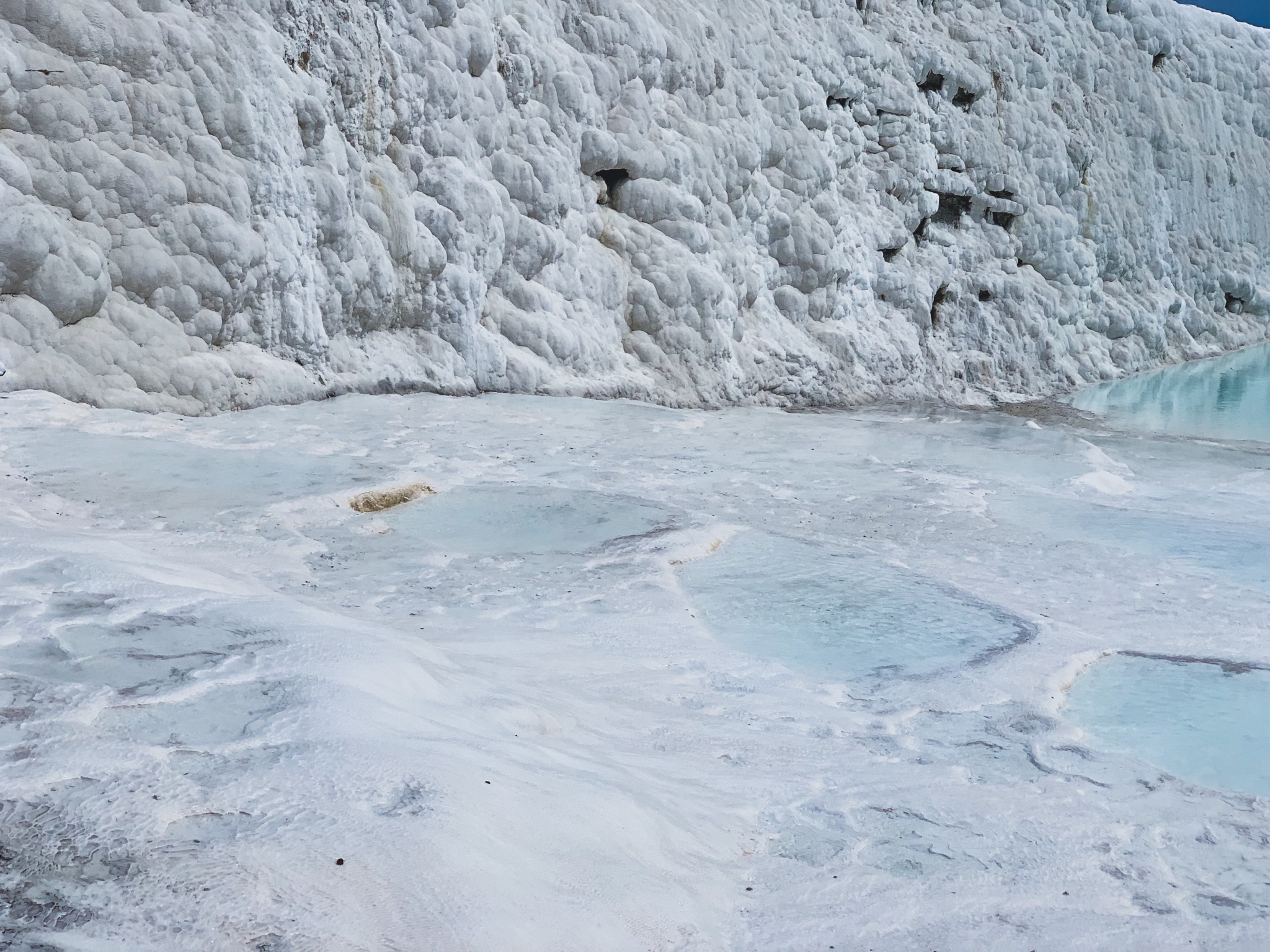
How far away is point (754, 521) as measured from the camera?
5.14 m

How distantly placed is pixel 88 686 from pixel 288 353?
4655mm

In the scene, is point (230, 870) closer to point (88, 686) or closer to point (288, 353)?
point (88, 686)

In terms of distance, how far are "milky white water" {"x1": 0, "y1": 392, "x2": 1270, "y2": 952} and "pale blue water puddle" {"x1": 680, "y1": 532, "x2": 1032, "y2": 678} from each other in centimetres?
2

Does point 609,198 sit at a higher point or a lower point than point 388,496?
higher

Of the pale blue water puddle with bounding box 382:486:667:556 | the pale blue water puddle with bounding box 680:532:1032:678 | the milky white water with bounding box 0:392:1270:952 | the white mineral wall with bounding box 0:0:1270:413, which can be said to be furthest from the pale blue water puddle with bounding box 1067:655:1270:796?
the white mineral wall with bounding box 0:0:1270:413

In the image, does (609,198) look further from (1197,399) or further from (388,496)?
(1197,399)

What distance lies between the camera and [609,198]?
→ 8961mm

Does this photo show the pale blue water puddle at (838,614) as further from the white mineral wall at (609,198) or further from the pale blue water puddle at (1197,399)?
the pale blue water puddle at (1197,399)

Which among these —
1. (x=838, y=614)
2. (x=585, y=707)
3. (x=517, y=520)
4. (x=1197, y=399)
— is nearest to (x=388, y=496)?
(x=517, y=520)

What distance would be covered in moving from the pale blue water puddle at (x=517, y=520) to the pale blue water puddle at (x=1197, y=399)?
645 centimetres

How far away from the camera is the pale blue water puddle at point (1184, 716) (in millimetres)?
2865

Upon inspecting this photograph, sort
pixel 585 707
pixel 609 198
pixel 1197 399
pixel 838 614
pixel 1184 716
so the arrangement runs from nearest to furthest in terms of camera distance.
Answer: pixel 585 707 → pixel 1184 716 → pixel 838 614 → pixel 609 198 → pixel 1197 399

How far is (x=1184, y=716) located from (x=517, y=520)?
2.54 meters

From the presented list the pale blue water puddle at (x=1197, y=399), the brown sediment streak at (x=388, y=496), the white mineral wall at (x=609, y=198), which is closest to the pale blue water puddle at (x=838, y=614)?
the brown sediment streak at (x=388, y=496)
